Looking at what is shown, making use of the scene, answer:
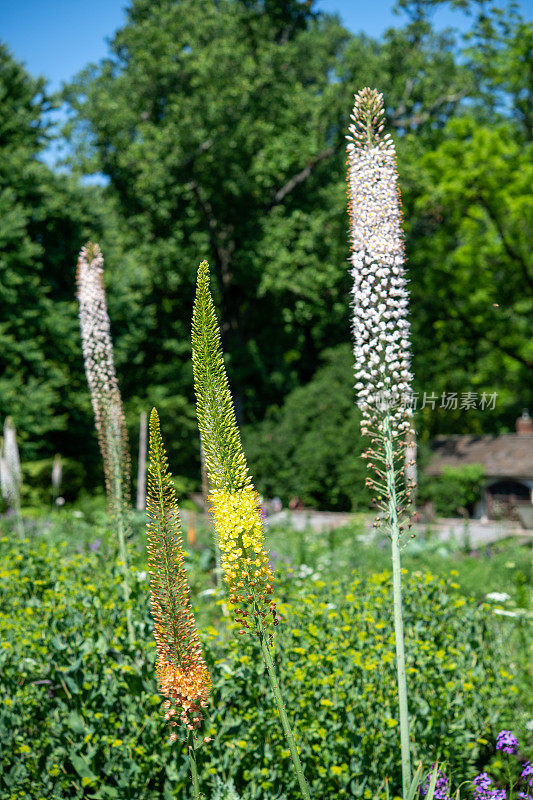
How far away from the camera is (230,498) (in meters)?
2.52

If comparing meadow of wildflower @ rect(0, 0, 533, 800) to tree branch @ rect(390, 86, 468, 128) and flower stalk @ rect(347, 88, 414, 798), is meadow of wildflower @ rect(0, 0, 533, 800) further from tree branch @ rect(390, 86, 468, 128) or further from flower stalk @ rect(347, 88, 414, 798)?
tree branch @ rect(390, 86, 468, 128)

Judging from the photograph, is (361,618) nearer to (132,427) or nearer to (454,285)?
(132,427)

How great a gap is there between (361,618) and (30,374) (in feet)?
50.6

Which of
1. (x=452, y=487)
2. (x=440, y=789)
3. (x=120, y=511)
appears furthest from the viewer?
(x=452, y=487)

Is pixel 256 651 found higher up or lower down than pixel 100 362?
lower down

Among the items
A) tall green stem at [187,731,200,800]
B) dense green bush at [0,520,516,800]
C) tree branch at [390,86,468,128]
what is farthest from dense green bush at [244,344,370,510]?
tall green stem at [187,731,200,800]

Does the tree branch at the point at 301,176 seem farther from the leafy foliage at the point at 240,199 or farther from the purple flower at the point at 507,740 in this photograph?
the purple flower at the point at 507,740

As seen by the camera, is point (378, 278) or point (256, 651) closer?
point (378, 278)

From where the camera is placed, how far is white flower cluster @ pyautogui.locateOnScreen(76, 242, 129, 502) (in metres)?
5.72

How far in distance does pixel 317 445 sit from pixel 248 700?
16256 mm

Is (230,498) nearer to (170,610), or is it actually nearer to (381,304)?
(170,610)

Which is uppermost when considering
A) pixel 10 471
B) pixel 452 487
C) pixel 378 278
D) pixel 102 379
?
pixel 378 278

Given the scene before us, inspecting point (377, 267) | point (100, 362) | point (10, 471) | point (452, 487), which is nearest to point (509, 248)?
point (452, 487)

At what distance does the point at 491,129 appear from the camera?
2347 cm
